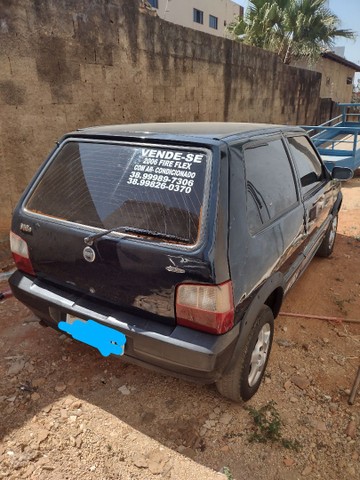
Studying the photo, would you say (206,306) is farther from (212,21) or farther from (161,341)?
(212,21)

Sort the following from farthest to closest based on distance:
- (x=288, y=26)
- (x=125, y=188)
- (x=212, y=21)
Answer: (x=212, y=21) < (x=288, y=26) < (x=125, y=188)

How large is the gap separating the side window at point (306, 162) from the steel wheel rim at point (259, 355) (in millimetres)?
1245

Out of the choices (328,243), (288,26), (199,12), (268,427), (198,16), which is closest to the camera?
(268,427)

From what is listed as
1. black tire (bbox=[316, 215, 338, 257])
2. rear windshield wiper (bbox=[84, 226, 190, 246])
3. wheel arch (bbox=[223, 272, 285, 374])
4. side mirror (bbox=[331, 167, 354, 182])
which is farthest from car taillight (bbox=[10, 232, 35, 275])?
black tire (bbox=[316, 215, 338, 257])

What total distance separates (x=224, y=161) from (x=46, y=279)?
52.8 inches

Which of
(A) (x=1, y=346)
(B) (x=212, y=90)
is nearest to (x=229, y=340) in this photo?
(A) (x=1, y=346)

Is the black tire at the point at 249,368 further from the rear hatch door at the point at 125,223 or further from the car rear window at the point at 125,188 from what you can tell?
the car rear window at the point at 125,188

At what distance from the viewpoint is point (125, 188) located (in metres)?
1.98

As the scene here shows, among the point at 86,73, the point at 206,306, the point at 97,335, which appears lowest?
the point at 97,335

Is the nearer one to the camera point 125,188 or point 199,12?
point 125,188

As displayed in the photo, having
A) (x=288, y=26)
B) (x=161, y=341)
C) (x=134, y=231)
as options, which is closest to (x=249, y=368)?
(x=161, y=341)

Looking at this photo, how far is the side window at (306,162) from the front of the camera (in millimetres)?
2918

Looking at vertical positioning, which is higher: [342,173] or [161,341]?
[342,173]

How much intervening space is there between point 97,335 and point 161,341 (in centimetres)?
43
